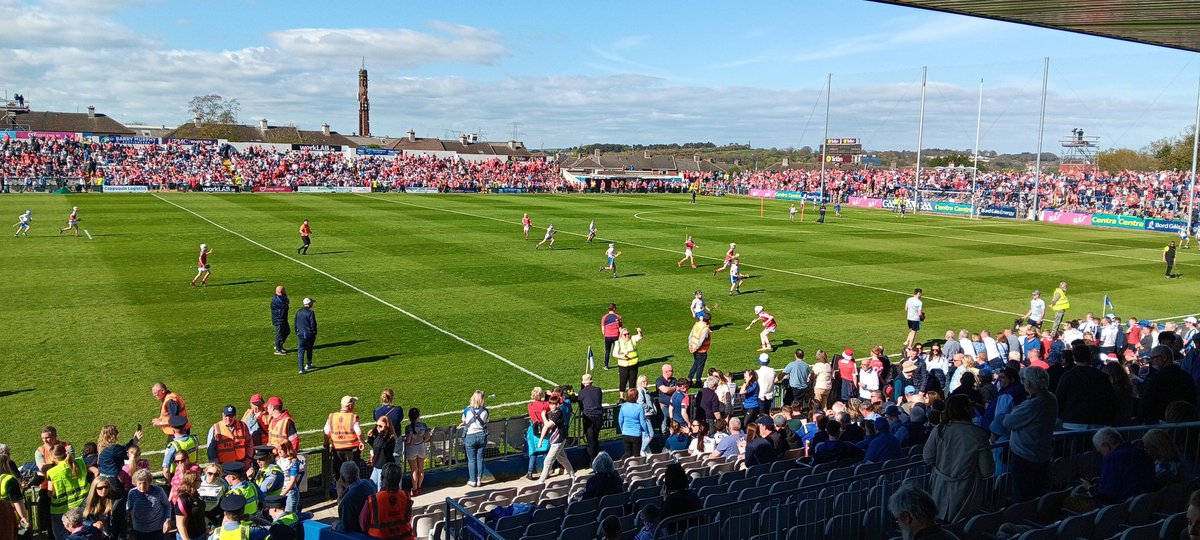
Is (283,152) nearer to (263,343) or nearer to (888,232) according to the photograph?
(888,232)

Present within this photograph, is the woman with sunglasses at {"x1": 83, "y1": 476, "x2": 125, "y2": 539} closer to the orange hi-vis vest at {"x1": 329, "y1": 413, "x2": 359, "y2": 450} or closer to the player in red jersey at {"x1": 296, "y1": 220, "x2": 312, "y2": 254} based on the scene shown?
the orange hi-vis vest at {"x1": 329, "y1": 413, "x2": 359, "y2": 450}

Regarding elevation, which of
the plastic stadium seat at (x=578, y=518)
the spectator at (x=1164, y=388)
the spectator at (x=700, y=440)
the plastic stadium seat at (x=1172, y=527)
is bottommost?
the spectator at (x=700, y=440)

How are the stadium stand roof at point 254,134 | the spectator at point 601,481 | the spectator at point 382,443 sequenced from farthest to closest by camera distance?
the stadium stand roof at point 254,134, the spectator at point 382,443, the spectator at point 601,481

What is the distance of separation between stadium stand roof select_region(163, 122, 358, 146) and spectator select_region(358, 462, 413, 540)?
104602 millimetres

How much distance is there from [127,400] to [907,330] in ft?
60.0

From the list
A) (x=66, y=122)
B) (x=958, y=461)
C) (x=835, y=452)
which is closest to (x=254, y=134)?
(x=66, y=122)

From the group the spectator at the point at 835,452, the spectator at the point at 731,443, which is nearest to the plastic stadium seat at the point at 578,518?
the spectator at the point at 835,452

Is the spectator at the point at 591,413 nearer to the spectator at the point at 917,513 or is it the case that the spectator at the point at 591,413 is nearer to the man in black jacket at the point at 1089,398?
the man in black jacket at the point at 1089,398

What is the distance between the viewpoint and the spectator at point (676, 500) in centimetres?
688

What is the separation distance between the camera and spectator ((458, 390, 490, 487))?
11.4 meters

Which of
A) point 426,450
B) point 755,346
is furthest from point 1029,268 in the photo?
point 426,450

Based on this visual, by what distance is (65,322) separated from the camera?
20.8m

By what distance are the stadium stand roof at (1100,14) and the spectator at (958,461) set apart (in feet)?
14.0

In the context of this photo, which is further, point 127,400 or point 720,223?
point 720,223
